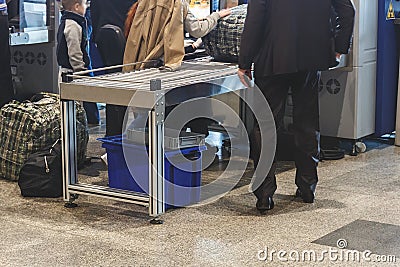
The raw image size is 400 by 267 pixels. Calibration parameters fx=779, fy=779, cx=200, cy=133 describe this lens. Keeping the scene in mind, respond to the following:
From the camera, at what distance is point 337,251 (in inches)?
142

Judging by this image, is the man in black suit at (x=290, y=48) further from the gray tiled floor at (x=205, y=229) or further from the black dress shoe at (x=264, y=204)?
the gray tiled floor at (x=205, y=229)

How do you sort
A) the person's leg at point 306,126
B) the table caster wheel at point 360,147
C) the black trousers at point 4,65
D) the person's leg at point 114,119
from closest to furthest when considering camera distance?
1. the person's leg at point 306,126
2. the person's leg at point 114,119
3. the black trousers at point 4,65
4. the table caster wheel at point 360,147

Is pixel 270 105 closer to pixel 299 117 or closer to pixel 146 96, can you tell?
pixel 299 117

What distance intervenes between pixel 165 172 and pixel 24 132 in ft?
3.88

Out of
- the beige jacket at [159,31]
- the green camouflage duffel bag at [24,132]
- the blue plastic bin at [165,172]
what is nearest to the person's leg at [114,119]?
the green camouflage duffel bag at [24,132]

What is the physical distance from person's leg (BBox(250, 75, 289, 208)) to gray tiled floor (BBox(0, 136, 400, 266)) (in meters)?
0.13

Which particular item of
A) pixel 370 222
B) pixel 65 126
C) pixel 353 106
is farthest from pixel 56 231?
pixel 353 106

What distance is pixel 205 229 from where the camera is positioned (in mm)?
3951

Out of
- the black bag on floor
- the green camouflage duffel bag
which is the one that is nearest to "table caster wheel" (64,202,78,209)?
the black bag on floor

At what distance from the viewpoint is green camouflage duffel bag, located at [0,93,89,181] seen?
4.86m

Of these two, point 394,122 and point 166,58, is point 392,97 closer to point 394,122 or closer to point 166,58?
point 394,122

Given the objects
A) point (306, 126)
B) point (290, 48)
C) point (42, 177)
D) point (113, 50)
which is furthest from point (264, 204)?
point (113, 50)

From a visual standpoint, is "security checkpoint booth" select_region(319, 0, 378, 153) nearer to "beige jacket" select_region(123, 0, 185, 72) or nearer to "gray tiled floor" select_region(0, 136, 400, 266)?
"gray tiled floor" select_region(0, 136, 400, 266)

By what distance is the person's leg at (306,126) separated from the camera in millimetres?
4211
